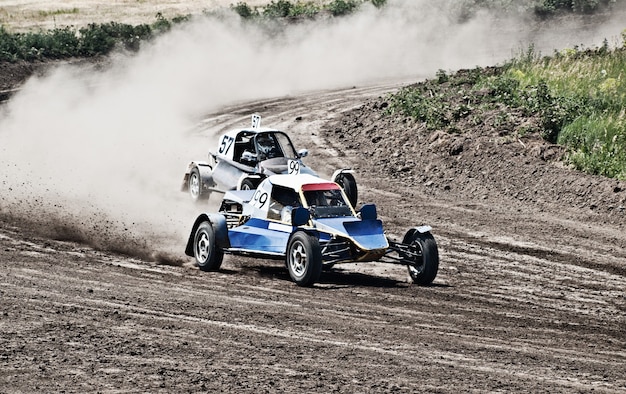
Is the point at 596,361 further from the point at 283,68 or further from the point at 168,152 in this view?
the point at 283,68

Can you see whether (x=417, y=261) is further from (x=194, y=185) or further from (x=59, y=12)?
(x=59, y=12)

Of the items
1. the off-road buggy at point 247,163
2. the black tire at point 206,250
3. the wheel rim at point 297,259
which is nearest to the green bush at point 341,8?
the off-road buggy at point 247,163

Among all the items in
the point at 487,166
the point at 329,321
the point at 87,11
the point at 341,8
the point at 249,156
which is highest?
the point at 87,11

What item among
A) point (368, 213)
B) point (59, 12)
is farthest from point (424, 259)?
point (59, 12)

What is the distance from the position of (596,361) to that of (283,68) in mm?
32525

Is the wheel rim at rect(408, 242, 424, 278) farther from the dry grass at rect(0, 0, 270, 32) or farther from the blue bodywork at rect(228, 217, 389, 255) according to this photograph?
the dry grass at rect(0, 0, 270, 32)

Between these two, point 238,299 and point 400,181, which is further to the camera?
point 400,181

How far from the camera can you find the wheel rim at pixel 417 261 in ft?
49.3

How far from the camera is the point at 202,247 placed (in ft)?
52.8

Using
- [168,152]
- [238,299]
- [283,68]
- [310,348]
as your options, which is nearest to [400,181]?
[168,152]

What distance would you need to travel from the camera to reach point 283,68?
42594 mm

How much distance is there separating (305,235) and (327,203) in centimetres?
130

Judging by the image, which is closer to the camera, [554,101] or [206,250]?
[206,250]

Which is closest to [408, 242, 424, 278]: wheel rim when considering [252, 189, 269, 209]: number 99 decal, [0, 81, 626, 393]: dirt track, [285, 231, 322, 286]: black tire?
[0, 81, 626, 393]: dirt track
